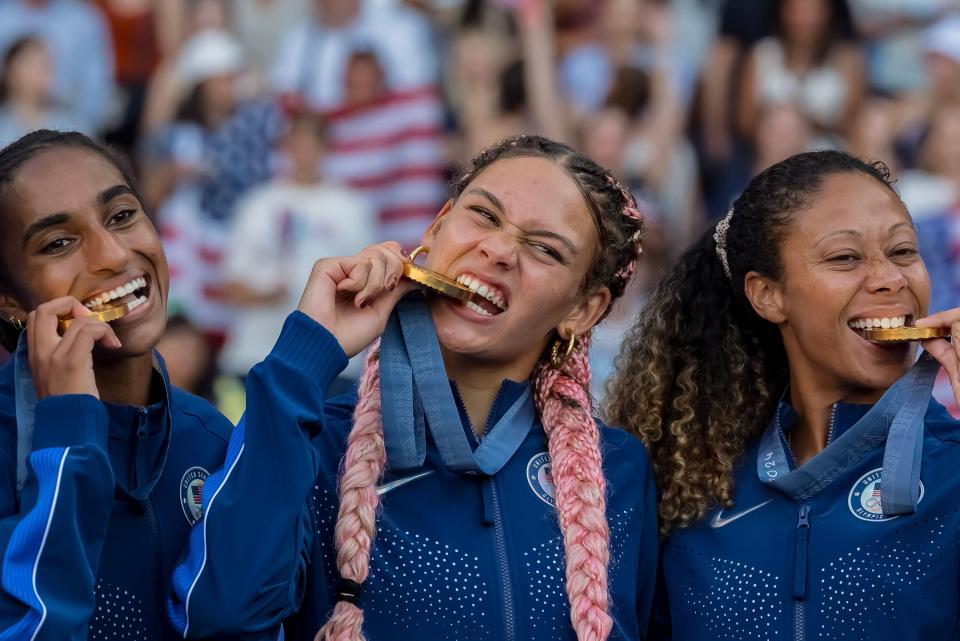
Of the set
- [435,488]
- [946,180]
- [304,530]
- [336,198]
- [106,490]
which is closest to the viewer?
[106,490]

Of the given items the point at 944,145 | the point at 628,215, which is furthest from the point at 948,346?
the point at 944,145

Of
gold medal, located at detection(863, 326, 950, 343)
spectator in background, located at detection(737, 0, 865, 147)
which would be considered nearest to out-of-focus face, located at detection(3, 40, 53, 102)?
spectator in background, located at detection(737, 0, 865, 147)

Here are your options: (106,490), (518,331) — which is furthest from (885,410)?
(106,490)

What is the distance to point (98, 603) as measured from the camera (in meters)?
2.87

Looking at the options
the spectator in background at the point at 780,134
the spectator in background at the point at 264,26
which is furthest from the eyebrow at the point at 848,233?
the spectator in background at the point at 264,26

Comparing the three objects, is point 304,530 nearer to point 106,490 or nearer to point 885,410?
point 106,490

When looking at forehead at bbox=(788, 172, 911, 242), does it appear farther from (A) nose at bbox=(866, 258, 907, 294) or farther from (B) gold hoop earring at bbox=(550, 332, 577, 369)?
(B) gold hoop earring at bbox=(550, 332, 577, 369)

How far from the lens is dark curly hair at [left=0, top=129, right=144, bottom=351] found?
9.90ft

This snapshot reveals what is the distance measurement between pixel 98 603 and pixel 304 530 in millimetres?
438

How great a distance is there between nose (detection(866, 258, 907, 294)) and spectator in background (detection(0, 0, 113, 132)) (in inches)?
244

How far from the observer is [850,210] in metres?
3.43

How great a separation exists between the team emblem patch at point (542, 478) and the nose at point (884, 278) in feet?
2.82

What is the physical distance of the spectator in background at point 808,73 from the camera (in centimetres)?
792

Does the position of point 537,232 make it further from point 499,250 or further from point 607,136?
point 607,136
